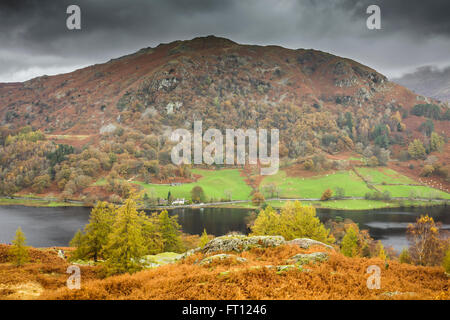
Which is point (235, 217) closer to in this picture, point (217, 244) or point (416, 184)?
point (217, 244)

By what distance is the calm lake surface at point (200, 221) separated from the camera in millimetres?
74812

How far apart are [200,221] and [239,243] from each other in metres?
75.7

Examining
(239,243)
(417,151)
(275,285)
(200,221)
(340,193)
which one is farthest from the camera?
(417,151)

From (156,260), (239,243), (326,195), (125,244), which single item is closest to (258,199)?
(326,195)

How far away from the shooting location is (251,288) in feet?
33.1

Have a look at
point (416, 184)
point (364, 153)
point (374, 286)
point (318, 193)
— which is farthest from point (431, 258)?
point (364, 153)

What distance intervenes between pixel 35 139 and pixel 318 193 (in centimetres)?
20088

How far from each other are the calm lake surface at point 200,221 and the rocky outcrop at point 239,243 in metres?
60.1

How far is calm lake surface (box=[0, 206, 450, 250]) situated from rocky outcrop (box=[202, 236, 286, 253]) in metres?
60.1

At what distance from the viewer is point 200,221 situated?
91.1m

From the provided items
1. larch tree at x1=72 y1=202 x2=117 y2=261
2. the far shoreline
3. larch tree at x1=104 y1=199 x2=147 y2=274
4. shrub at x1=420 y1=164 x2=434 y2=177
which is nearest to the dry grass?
larch tree at x1=104 y1=199 x2=147 y2=274

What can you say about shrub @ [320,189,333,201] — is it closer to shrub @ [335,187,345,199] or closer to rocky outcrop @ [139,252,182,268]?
shrub @ [335,187,345,199]

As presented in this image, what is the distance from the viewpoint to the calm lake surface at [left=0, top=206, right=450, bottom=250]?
7481cm

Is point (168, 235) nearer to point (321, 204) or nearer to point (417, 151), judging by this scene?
point (321, 204)
